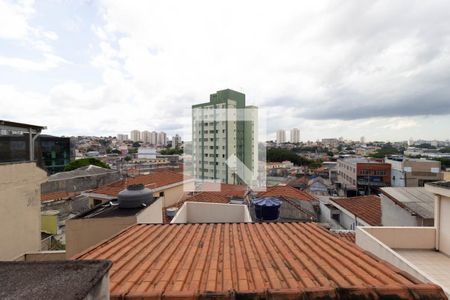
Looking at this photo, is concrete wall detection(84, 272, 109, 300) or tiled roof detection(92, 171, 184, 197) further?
tiled roof detection(92, 171, 184, 197)

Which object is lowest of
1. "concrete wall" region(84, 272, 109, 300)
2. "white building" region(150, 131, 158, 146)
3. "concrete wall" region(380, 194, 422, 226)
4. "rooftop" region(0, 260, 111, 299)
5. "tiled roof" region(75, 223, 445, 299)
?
"concrete wall" region(380, 194, 422, 226)

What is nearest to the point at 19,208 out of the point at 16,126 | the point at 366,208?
the point at 16,126

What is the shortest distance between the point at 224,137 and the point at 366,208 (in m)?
32.8

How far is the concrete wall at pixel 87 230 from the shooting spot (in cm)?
564

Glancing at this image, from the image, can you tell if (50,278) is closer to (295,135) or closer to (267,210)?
(267,210)

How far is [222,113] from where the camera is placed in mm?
43188

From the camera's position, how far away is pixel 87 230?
5.68m

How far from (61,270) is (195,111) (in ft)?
142

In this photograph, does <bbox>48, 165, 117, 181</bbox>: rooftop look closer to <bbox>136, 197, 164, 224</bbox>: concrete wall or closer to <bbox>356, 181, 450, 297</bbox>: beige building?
<bbox>136, 197, 164, 224</bbox>: concrete wall

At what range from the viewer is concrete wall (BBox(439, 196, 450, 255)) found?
558cm

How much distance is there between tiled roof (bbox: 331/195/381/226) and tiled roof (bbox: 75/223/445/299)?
7459mm

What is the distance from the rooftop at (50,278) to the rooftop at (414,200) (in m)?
8.81

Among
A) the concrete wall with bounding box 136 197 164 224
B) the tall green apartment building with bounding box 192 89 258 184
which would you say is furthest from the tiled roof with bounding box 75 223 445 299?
the tall green apartment building with bounding box 192 89 258 184

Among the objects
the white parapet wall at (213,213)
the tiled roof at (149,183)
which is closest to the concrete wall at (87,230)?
the white parapet wall at (213,213)
